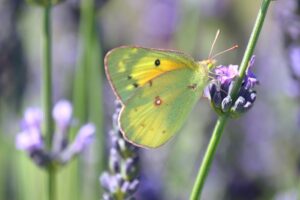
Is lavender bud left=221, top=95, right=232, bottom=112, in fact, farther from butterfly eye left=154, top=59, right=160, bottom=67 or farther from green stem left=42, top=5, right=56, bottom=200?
green stem left=42, top=5, right=56, bottom=200

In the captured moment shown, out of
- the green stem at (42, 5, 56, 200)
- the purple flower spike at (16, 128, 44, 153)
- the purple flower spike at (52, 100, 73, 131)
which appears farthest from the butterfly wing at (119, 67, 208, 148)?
the purple flower spike at (52, 100, 73, 131)

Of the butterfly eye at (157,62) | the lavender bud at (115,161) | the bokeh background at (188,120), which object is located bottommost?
the bokeh background at (188,120)

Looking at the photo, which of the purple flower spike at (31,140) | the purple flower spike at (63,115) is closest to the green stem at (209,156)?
the purple flower spike at (31,140)

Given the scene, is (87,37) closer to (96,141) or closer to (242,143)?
(96,141)

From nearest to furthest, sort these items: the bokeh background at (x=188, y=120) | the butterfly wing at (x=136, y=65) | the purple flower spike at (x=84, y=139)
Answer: the butterfly wing at (x=136, y=65) → the purple flower spike at (x=84, y=139) → the bokeh background at (x=188, y=120)

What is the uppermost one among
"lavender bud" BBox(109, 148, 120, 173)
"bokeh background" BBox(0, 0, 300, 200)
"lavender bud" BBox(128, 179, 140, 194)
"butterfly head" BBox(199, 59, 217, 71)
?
"butterfly head" BBox(199, 59, 217, 71)

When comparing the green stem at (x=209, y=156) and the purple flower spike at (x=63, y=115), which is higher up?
the green stem at (x=209, y=156)

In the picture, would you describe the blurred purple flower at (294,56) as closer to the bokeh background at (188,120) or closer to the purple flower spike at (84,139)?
the bokeh background at (188,120)

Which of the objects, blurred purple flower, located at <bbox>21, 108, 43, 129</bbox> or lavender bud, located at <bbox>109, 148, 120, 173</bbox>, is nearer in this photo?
lavender bud, located at <bbox>109, 148, 120, 173</bbox>
